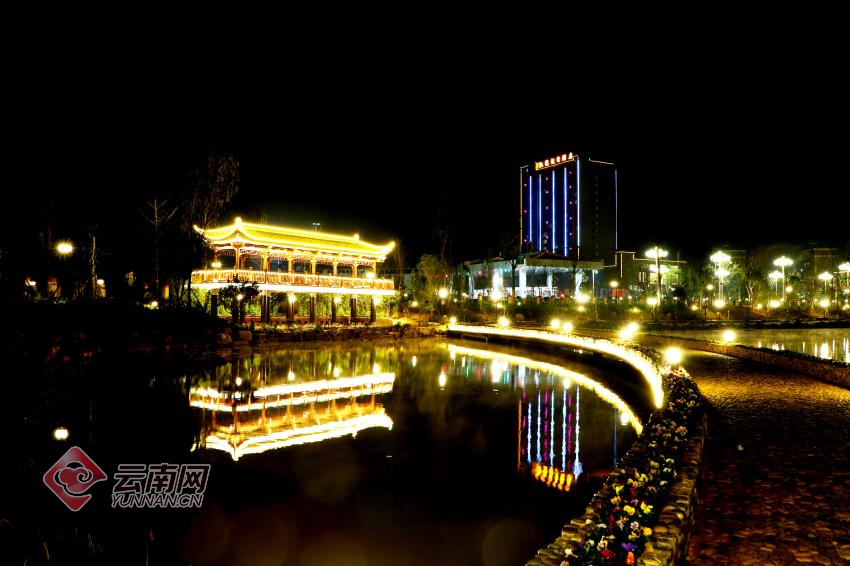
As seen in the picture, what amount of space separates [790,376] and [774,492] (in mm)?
8612

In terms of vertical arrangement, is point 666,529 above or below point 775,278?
below

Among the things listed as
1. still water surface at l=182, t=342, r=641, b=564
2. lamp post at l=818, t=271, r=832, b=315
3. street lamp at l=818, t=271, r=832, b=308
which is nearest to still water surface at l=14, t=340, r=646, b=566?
still water surface at l=182, t=342, r=641, b=564

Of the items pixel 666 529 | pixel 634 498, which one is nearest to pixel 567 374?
pixel 634 498

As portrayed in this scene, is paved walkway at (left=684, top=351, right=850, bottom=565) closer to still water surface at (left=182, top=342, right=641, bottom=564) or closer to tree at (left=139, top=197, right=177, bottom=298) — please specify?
still water surface at (left=182, top=342, right=641, bottom=564)

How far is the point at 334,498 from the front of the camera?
6852mm

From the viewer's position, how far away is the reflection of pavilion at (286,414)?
9.33 meters

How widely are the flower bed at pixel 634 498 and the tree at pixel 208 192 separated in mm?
26317

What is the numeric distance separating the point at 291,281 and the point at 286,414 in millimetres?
17000

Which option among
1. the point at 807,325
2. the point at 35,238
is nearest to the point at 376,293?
the point at 35,238

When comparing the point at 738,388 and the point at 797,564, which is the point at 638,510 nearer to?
the point at 797,564

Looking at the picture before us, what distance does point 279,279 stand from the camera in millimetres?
26938

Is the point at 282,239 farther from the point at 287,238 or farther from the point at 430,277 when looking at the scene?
the point at 430,277

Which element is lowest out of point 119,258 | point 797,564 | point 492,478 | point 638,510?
point 492,478

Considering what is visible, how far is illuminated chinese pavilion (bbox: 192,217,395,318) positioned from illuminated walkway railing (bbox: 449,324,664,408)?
6.37m
